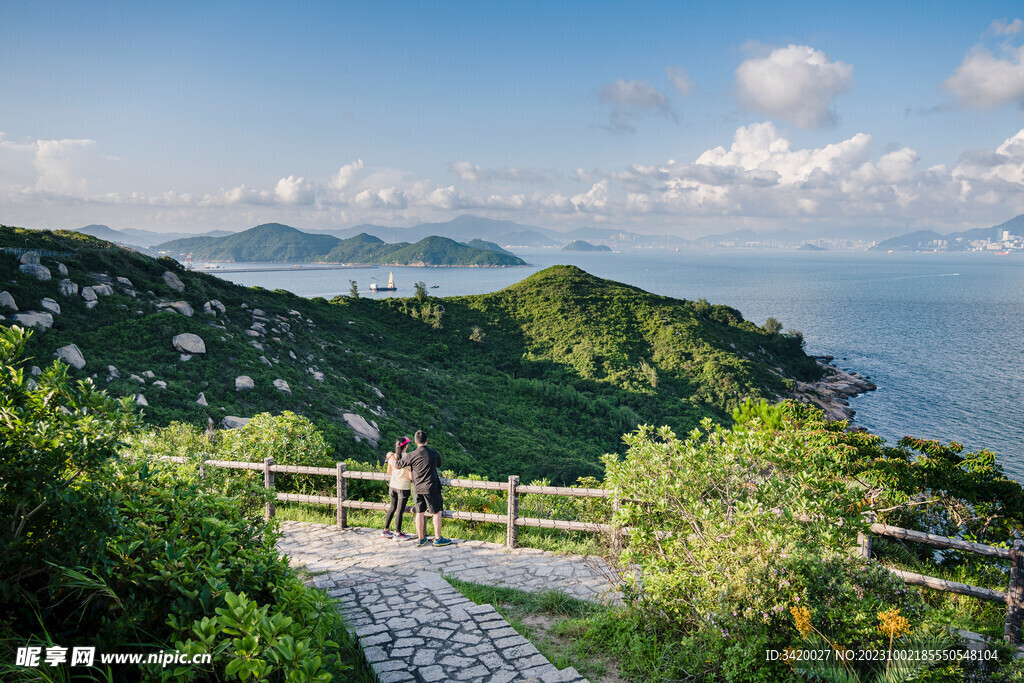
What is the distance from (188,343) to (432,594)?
699 inches

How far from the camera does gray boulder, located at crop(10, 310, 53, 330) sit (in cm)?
1698

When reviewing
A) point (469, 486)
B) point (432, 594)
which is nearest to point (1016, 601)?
point (432, 594)

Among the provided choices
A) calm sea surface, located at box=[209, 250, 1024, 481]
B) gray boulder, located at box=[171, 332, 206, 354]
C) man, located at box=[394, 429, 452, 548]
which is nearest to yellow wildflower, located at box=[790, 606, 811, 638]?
man, located at box=[394, 429, 452, 548]

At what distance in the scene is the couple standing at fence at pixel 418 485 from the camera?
898 centimetres

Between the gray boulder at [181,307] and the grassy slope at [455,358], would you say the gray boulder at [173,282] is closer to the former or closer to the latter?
the grassy slope at [455,358]

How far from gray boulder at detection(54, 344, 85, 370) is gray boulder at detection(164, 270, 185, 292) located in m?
8.73

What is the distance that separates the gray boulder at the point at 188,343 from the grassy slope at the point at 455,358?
308mm

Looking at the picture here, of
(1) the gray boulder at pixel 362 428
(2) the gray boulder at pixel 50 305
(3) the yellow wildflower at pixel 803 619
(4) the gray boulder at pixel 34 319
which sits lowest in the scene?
(1) the gray boulder at pixel 362 428

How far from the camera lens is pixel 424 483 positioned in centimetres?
897

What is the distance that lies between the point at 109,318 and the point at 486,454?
15122 millimetres

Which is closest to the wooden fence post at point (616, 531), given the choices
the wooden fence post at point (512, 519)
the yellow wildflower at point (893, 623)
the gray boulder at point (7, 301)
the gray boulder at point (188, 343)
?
the wooden fence post at point (512, 519)

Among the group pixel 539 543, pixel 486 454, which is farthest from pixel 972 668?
pixel 486 454

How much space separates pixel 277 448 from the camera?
1173cm

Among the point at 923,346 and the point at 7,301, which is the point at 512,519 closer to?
the point at 7,301
